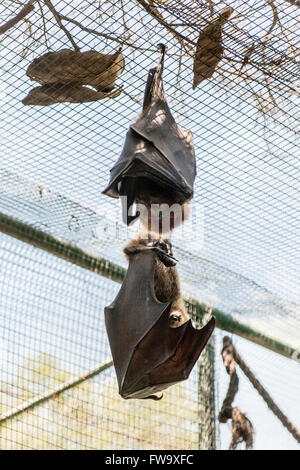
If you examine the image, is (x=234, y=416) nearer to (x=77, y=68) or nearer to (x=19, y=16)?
(x=77, y=68)

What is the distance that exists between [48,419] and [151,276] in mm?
938

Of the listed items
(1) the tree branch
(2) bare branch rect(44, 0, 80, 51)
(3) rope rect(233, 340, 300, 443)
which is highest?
(1) the tree branch

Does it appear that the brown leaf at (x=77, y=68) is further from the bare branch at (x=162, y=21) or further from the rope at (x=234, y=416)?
the rope at (x=234, y=416)

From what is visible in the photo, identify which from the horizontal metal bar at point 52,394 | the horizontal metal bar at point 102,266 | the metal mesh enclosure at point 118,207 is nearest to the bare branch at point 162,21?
the metal mesh enclosure at point 118,207

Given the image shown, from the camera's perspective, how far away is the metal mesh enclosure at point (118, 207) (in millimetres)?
1899

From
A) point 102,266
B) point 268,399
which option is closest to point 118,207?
point 102,266

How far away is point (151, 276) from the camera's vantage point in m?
1.85

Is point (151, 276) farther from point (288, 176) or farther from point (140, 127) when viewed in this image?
point (288, 176)

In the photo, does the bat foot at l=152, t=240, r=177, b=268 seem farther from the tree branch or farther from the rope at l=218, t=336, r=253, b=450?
the rope at l=218, t=336, r=253, b=450

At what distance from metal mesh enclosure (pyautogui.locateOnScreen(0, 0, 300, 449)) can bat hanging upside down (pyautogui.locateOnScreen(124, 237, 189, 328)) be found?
0.43 m

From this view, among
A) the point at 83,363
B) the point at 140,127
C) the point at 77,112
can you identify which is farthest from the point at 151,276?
the point at 83,363

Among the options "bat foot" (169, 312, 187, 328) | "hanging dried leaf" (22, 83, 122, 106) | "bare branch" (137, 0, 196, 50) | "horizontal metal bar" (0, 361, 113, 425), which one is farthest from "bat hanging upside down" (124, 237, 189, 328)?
"horizontal metal bar" (0, 361, 113, 425)

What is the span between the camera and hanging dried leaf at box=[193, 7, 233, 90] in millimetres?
1833

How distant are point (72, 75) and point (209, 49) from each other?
37 cm
